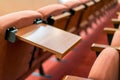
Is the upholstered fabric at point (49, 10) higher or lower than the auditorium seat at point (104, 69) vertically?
higher

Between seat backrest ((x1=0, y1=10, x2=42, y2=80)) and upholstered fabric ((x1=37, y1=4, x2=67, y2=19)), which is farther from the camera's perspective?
upholstered fabric ((x1=37, y1=4, x2=67, y2=19))

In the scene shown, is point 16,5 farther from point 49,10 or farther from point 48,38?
point 48,38

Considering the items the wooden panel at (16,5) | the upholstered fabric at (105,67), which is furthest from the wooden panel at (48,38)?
the wooden panel at (16,5)

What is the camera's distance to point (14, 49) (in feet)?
2.95

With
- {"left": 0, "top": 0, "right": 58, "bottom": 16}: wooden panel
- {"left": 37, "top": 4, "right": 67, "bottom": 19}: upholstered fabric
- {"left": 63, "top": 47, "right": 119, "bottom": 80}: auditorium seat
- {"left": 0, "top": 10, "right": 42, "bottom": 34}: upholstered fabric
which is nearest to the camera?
{"left": 63, "top": 47, "right": 119, "bottom": 80}: auditorium seat

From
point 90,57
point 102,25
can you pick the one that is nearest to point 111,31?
point 90,57

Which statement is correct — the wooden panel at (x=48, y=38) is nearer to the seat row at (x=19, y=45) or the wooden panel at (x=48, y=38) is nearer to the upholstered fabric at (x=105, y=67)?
the seat row at (x=19, y=45)

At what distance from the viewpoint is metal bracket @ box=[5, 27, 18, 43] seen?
0.81 m

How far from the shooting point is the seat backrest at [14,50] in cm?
82

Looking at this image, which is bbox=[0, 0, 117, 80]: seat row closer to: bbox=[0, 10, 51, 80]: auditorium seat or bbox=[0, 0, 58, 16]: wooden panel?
bbox=[0, 10, 51, 80]: auditorium seat

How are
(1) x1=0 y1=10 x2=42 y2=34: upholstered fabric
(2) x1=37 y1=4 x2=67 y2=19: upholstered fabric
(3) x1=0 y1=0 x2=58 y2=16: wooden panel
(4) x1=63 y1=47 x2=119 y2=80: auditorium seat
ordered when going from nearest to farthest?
(4) x1=63 y1=47 x2=119 y2=80: auditorium seat → (1) x1=0 y1=10 x2=42 y2=34: upholstered fabric → (2) x1=37 y1=4 x2=67 y2=19: upholstered fabric → (3) x1=0 y1=0 x2=58 y2=16: wooden panel

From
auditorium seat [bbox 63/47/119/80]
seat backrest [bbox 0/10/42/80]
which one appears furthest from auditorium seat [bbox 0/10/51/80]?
auditorium seat [bbox 63/47/119/80]

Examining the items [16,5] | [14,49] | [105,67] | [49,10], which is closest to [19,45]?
[14,49]

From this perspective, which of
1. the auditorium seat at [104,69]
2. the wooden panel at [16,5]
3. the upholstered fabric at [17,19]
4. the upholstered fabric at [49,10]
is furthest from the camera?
the wooden panel at [16,5]
